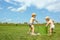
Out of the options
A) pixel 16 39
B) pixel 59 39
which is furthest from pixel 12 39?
pixel 59 39

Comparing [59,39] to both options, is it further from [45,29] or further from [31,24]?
[31,24]

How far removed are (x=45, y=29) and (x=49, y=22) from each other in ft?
2.01

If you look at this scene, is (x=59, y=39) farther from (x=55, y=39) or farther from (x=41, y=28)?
(x=41, y=28)

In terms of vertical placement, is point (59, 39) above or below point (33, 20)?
below

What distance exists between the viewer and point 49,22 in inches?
444

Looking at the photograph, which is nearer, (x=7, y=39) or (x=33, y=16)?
(x=7, y=39)

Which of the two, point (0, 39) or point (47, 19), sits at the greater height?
point (47, 19)

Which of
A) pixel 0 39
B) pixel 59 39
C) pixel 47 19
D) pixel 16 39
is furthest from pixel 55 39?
pixel 47 19

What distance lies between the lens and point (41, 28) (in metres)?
10.8

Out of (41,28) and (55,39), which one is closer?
(55,39)

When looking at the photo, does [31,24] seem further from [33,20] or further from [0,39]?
[0,39]

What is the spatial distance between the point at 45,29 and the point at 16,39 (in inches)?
105

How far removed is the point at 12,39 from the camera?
27.5 ft

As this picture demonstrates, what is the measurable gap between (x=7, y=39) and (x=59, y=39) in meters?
1.89
